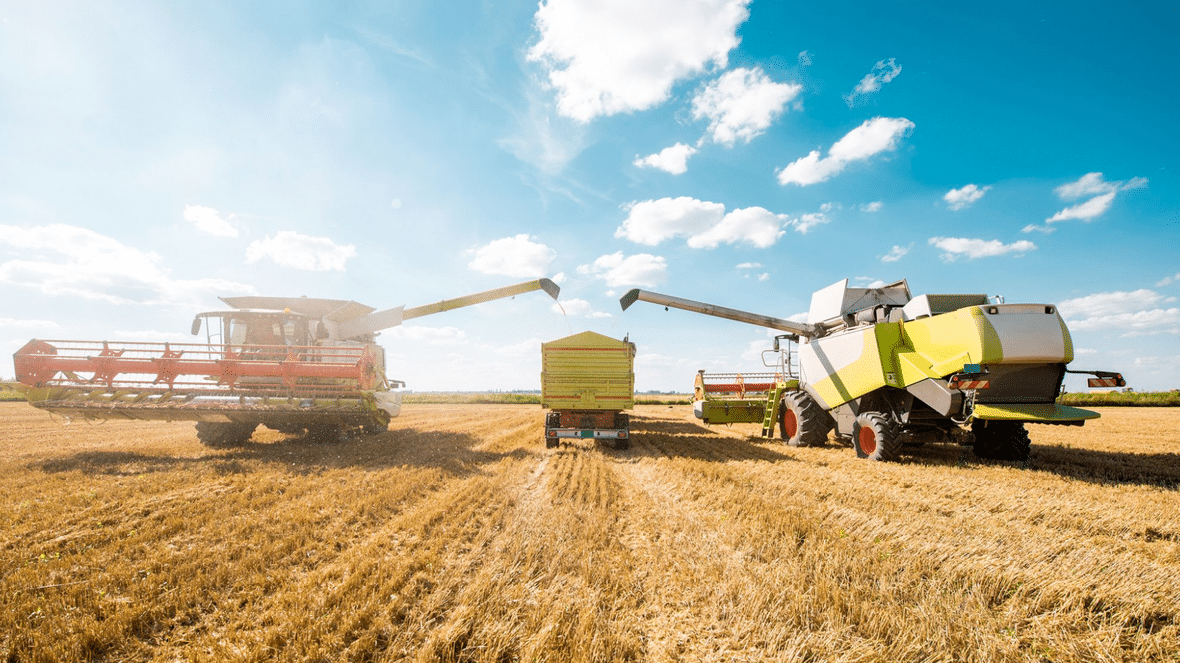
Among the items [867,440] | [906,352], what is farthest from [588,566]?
[906,352]

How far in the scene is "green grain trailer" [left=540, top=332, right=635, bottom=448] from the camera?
10.3m

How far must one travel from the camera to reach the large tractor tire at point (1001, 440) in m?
7.74

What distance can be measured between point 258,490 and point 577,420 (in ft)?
19.7

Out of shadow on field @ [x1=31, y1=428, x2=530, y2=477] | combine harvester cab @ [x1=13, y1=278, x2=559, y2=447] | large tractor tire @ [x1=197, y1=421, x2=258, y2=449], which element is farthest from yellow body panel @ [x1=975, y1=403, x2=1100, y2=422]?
large tractor tire @ [x1=197, y1=421, x2=258, y2=449]

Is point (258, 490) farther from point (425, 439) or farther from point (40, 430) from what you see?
point (40, 430)

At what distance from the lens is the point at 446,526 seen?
434 centimetres

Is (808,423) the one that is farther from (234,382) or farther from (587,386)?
(234,382)

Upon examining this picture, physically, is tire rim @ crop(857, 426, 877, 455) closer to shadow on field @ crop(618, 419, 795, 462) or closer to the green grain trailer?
shadow on field @ crop(618, 419, 795, 462)

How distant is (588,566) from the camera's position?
11.1 feet

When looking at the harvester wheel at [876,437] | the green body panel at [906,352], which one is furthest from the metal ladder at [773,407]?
the harvester wheel at [876,437]

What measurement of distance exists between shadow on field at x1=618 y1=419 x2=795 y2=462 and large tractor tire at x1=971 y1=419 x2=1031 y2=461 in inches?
124

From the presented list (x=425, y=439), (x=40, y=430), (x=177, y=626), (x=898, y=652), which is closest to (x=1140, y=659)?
(x=898, y=652)

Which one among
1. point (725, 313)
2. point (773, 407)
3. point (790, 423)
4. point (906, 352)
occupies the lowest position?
point (790, 423)

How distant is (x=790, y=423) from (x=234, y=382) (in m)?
11.8
